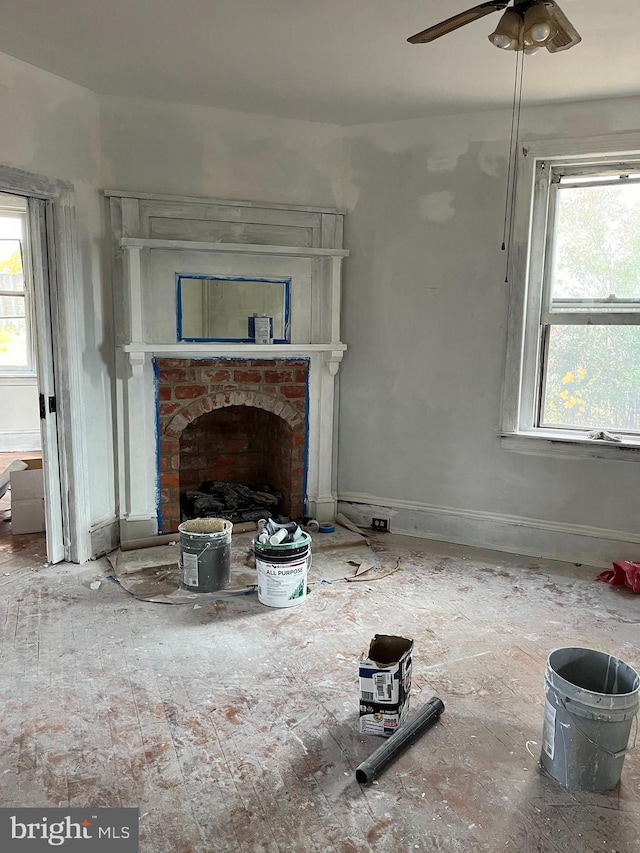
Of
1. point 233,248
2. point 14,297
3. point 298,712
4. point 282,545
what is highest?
point 233,248

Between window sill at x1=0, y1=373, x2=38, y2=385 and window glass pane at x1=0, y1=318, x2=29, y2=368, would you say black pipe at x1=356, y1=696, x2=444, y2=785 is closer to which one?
window sill at x1=0, y1=373, x2=38, y2=385

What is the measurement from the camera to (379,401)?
459cm

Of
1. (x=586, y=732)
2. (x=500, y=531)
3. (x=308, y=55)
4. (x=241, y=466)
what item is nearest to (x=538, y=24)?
(x=308, y=55)

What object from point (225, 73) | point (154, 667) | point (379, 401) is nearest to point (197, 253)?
point (225, 73)

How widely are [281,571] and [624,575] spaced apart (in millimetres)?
2010

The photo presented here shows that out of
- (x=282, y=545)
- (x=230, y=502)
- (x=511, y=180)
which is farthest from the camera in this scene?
(x=230, y=502)

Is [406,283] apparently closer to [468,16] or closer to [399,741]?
[468,16]

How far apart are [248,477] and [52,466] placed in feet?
5.42

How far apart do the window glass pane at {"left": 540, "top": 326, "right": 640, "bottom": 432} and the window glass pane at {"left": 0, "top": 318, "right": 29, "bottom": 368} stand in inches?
220

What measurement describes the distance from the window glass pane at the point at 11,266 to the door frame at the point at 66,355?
12.4ft

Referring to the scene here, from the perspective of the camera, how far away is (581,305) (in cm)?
407

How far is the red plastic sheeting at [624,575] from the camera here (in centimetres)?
372

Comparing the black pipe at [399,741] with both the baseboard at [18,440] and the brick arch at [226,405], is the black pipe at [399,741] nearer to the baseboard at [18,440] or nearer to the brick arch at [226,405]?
the brick arch at [226,405]

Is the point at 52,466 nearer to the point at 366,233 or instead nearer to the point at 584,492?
the point at 366,233
